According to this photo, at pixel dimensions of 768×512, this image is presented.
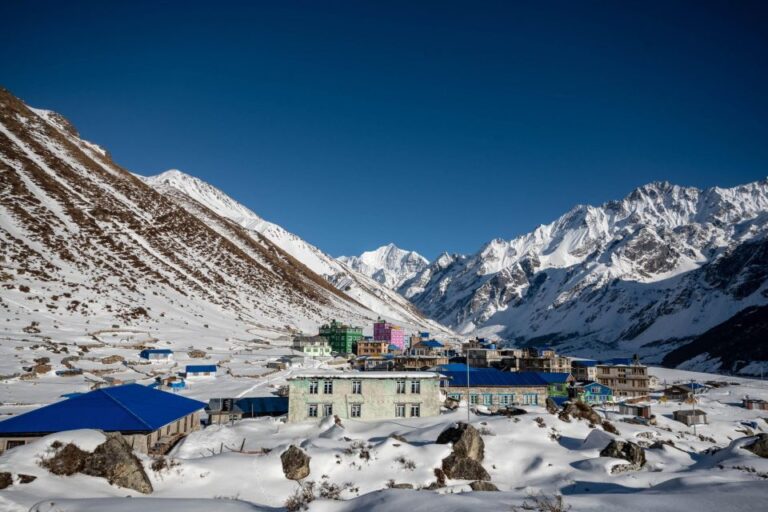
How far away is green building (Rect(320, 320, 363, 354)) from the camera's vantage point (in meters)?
124

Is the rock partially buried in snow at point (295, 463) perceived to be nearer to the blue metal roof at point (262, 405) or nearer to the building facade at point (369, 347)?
the blue metal roof at point (262, 405)

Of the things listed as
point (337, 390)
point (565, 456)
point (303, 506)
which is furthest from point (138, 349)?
point (303, 506)

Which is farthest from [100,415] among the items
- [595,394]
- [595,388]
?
[595,388]

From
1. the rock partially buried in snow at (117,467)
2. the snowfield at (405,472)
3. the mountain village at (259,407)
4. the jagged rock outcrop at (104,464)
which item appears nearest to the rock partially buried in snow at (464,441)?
the mountain village at (259,407)

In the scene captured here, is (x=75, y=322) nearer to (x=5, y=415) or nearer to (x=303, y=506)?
(x=5, y=415)

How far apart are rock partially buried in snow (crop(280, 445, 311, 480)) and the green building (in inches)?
3888

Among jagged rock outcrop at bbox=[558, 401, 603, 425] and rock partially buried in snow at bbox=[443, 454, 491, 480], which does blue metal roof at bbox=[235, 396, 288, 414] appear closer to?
rock partially buried in snow at bbox=[443, 454, 491, 480]

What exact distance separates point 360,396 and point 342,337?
86.0 meters

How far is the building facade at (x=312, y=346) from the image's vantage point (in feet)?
325

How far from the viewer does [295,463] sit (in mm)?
23031

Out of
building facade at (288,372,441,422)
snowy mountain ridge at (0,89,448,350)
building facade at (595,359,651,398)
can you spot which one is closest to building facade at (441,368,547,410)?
building facade at (288,372,441,422)

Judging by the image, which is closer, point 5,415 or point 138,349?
point 5,415

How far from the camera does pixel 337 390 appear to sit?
131ft

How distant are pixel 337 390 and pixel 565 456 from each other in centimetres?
1835
